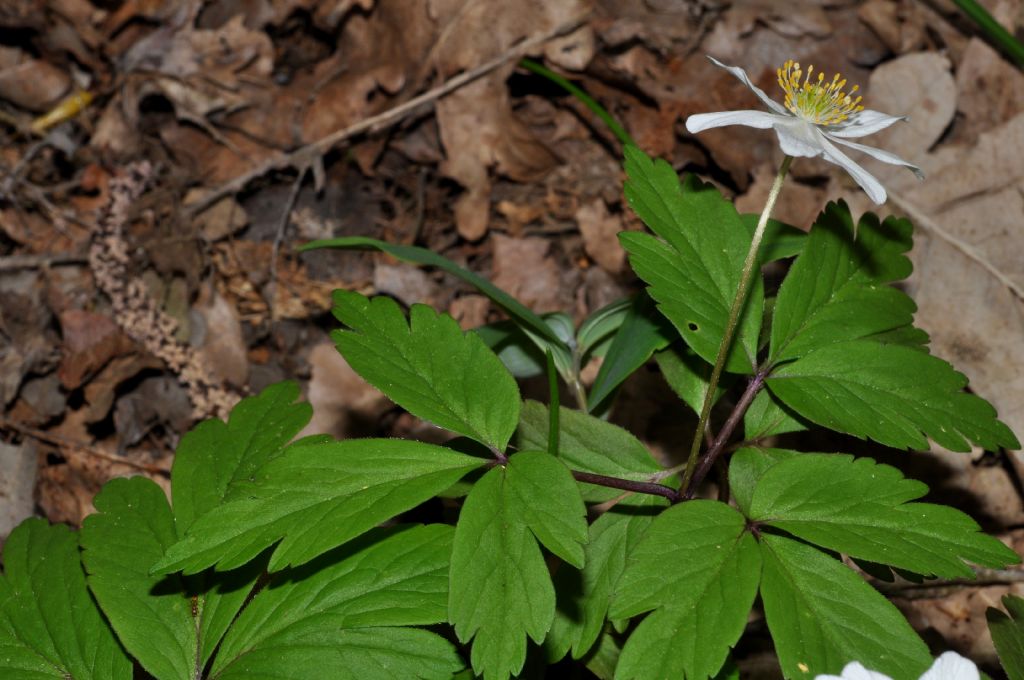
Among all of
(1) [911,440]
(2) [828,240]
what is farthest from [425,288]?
(1) [911,440]

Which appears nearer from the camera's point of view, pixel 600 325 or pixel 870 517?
pixel 870 517

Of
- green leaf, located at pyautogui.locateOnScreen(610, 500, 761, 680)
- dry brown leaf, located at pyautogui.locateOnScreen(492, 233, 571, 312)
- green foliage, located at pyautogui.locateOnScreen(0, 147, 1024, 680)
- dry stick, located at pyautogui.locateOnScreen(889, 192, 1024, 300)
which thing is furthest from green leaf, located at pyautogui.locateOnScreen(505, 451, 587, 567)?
dry stick, located at pyautogui.locateOnScreen(889, 192, 1024, 300)

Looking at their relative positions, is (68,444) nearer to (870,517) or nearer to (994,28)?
(870,517)

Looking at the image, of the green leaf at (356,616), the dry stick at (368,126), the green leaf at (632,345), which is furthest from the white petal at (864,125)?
the dry stick at (368,126)

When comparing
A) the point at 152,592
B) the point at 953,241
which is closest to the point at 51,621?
the point at 152,592

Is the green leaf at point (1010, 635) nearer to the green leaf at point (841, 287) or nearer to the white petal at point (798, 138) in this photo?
the green leaf at point (841, 287)

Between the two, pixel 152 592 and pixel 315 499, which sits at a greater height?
pixel 315 499
